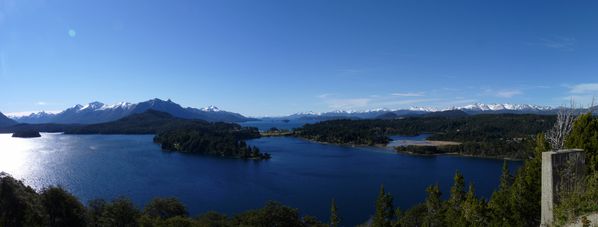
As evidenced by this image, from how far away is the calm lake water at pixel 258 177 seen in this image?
35.8m

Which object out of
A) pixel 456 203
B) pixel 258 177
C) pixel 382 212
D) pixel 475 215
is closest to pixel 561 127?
pixel 475 215

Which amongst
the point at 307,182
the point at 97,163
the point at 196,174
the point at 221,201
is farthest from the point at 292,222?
the point at 97,163

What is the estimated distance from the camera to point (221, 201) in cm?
3578

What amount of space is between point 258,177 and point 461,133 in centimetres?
6693

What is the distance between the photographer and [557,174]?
6.29 meters

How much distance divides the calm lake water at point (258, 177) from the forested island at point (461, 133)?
5.86m

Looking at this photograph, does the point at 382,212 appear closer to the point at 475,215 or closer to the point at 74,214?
the point at 475,215

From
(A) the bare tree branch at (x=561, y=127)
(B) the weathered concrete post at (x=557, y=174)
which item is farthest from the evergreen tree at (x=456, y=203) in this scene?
(B) the weathered concrete post at (x=557, y=174)

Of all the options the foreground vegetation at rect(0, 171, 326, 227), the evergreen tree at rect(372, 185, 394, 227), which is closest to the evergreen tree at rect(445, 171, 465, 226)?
the evergreen tree at rect(372, 185, 394, 227)

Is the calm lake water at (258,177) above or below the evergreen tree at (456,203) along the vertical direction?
below

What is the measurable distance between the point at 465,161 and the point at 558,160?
5865cm

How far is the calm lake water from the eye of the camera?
35.8 metres

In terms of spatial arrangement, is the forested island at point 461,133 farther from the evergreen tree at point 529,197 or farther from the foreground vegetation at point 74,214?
the evergreen tree at point 529,197

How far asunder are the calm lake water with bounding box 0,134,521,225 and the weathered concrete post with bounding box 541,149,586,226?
2351 cm
